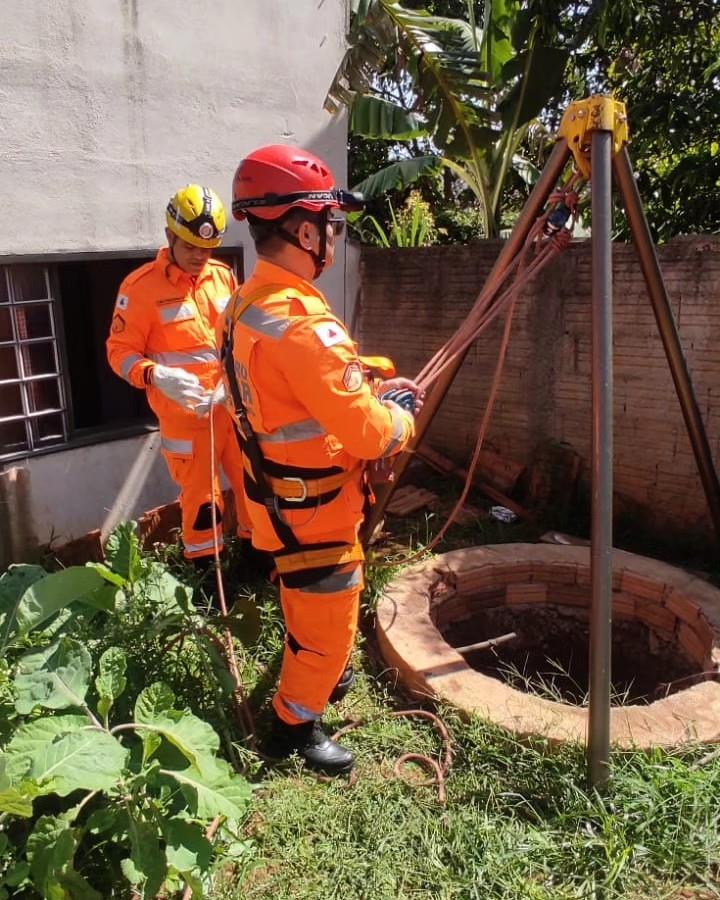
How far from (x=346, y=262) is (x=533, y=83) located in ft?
5.75

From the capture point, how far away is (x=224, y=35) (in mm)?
3984

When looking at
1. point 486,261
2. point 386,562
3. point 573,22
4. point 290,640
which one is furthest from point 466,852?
point 573,22

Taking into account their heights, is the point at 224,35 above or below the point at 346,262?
above

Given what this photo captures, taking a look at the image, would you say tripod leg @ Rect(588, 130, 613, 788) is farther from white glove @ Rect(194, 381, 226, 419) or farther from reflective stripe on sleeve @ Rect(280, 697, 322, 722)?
white glove @ Rect(194, 381, 226, 419)

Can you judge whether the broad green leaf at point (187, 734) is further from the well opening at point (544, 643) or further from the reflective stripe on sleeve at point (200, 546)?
the well opening at point (544, 643)

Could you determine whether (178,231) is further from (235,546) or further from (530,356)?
(530,356)

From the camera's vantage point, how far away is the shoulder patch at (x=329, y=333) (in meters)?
2.15

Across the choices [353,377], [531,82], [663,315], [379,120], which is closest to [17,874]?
[353,377]

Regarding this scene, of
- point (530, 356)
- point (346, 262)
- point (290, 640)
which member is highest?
point (346, 262)

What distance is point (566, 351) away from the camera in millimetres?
4613

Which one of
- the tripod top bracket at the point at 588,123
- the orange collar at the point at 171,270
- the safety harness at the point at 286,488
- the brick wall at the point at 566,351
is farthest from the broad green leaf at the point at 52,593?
the brick wall at the point at 566,351

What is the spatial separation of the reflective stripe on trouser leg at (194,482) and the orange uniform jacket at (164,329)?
0.30ft

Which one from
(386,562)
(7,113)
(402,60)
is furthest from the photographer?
(402,60)

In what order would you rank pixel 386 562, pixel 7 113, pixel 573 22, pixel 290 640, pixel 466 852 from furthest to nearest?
pixel 573 22 → pixel 386 562 → pixel 7 113 → pixel 290 640 → pixel 466 852
